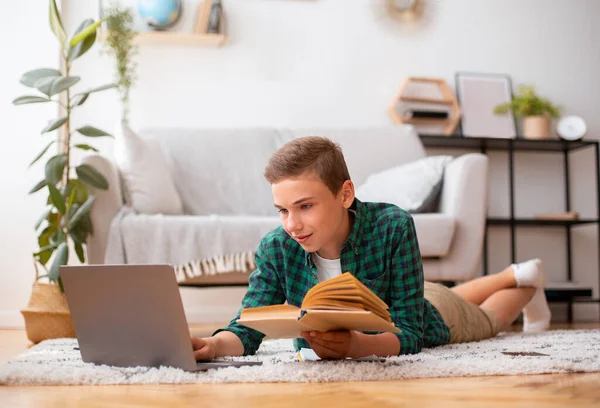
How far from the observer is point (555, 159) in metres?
4.23

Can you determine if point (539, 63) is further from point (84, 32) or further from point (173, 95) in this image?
point (84, 32)

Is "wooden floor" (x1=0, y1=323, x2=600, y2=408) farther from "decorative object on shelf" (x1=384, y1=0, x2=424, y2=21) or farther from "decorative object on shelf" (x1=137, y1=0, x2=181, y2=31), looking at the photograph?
"decorative object on shelf" (x1=384, y1=0, x2=424, y2=21)

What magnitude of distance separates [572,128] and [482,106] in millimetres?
499

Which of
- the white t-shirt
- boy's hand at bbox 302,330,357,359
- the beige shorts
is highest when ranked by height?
the white t-shirt

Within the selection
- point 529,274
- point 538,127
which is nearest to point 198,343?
point 529,274

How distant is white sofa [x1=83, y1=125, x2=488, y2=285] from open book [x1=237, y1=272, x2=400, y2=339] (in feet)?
5.13

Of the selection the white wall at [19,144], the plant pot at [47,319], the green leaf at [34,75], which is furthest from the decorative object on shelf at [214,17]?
the plant pot at [47,319]

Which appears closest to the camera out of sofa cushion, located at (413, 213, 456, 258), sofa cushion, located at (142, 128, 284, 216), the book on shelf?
sofa cushion, located at (413, 213, 456, 258)

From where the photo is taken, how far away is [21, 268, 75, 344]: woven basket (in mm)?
2461

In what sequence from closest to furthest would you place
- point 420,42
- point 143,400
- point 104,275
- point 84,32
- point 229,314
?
1. point 143,400
2. point 104,275
3. point 84,32
4. point 229,314
5. point 420,42

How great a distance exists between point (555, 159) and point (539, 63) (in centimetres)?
55

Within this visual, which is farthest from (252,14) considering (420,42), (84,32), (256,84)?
(84,32)

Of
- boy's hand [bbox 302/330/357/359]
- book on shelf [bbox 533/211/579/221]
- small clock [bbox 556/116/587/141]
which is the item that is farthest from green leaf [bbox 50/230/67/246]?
small clock [bbox 556/116/587/141]

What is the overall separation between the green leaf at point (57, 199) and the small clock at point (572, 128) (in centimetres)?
272
